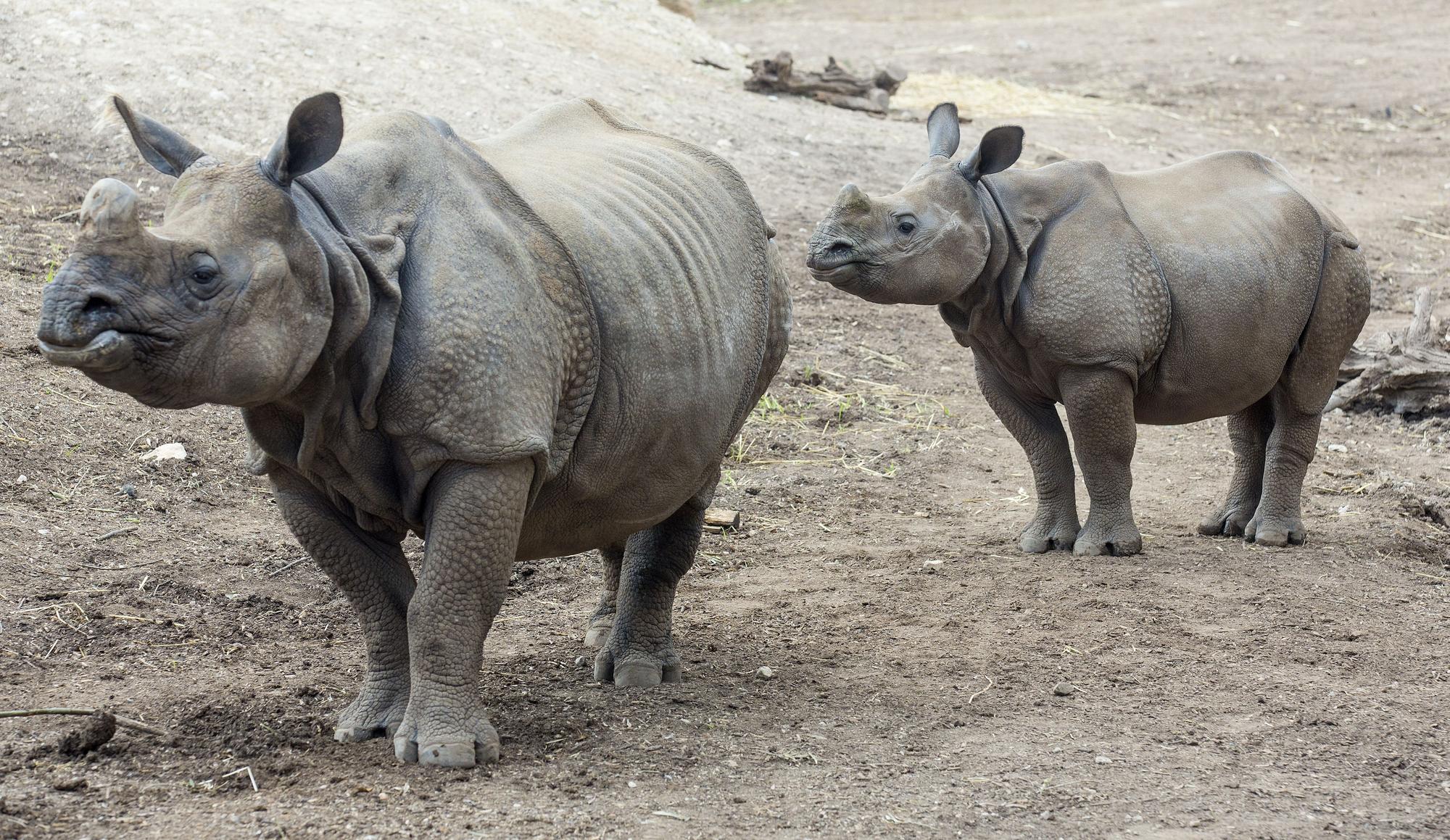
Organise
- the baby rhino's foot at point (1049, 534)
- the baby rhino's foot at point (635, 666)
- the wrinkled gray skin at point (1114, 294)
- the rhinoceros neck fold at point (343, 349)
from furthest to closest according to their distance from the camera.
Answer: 1. the baby rhino's foot at point (1049, 534)
2. the wrinkled gray skin at point (1114, 294)
3. the baby rhino's foot at point (635, 666)
4. the rhinoceros neck fold at point (343, 349)

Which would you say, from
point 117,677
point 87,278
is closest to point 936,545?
point 117,677

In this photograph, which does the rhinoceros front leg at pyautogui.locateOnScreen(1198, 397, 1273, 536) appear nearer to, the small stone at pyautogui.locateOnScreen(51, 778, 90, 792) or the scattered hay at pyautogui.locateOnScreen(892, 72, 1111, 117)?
the small stone at pyautogui.locateOnScreen(51, 778, 90, 792)

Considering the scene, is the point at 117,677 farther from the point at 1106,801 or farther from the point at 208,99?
the point at 208,99

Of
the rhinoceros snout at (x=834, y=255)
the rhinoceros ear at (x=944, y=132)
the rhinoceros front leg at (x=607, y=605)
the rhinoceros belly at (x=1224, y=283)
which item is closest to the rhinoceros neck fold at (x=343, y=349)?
the rhinoceros front leg at (x=607, y=605)

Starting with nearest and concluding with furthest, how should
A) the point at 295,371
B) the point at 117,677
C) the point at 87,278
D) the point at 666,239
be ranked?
the point at 87,278, the point at 295,371, the point at 666,239, the point at 117,677

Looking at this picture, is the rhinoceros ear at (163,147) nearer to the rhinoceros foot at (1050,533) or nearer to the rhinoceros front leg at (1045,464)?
the rhinoceros front leg at (1045,464)

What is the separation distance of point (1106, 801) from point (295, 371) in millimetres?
2420

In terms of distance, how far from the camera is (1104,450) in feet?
23.1

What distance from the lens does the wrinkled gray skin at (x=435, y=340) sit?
3721 mm

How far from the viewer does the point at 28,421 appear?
7211mm

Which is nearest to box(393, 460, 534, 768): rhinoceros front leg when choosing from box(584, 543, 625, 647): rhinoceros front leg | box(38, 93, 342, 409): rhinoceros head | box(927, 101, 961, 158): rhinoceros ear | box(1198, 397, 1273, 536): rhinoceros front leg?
box(38, 93, 342, 409): rhinoceros head

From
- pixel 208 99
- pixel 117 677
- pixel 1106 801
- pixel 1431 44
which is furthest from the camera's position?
pixel 1431 44

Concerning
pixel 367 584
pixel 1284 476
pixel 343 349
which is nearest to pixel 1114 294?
pixel 1284 476

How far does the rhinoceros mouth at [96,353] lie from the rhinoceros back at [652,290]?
133cm
